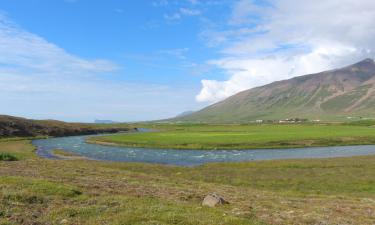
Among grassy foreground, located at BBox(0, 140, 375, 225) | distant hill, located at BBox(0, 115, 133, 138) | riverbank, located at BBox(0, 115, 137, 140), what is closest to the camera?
grassy foreground, located at BBox(0, 140, 375, 225)

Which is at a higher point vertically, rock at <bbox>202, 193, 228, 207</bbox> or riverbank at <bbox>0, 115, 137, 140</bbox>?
riverbank at <bbox>0, 115, 137, 140</bbox>

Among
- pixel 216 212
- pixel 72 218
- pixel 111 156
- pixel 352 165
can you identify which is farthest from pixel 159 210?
pixel 111 156

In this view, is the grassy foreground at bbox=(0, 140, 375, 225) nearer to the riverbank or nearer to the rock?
the rock

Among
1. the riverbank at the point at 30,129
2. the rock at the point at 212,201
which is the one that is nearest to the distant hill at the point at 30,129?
the riverbank at the point at 30,129

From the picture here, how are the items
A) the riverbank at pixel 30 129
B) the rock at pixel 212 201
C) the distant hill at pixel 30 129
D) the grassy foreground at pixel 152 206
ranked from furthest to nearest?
the distant hill at pixel 30 129 < the riverbank at pixel 30 129 < the rock at pixel 212 201 < the grassy foreground at pixel 152 206

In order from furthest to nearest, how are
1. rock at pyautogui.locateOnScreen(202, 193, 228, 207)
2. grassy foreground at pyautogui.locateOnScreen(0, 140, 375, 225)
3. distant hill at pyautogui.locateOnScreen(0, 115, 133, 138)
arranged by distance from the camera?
distant hill at pyautogui.locateOnScreen(0, 115, 133, 138) → rock at pyautogui.locateOnScreen(202, 193, 228, 207) → grassy foreground at pyautogui.locateOnScreen(0, 140, 375, 225)

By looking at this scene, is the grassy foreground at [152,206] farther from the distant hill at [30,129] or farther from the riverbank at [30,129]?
the distant hill at [30,129]

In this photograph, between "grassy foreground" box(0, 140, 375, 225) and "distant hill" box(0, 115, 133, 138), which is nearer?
"grassy foreground" box(0, 140, 375, 225)

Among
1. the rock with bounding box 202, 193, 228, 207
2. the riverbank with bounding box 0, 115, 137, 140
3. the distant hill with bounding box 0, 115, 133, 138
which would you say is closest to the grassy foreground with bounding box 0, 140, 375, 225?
the rock with bounding box 202, 193, 228, 207

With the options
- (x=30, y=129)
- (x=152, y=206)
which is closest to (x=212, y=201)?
(x=152, y=206)

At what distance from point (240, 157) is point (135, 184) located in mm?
48831

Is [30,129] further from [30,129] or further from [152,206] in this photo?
[152,206]

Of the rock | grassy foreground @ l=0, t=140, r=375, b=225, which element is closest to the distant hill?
grassy foreground @ l=0, t=140, r=375, b=225

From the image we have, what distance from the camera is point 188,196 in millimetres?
28641
